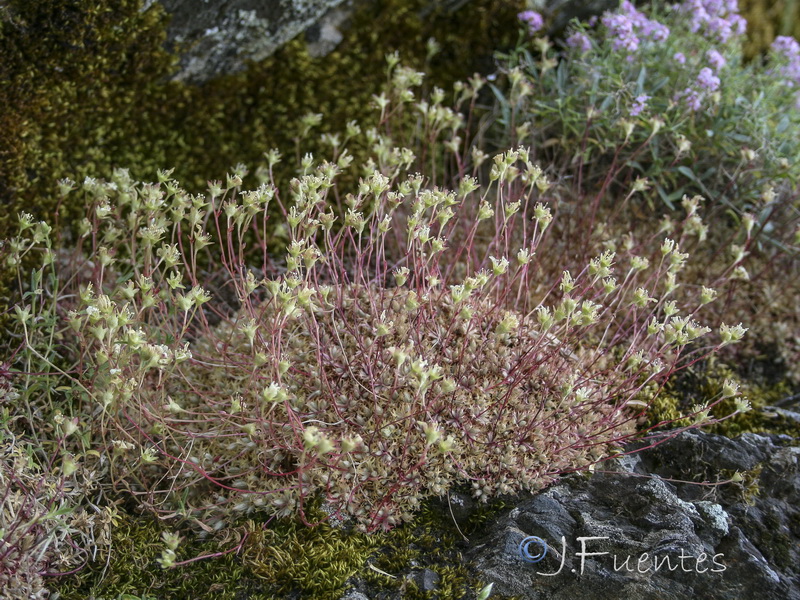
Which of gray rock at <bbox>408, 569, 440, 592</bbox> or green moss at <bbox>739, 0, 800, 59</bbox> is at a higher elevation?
green moss at <bbox>739, 0, 800, 59</bbox>

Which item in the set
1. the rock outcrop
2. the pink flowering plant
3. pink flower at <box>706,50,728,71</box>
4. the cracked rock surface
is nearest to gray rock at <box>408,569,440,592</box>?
the rock outcrop

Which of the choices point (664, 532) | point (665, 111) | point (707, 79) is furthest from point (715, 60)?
point (664, 532)

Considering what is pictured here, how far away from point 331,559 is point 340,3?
115 inches

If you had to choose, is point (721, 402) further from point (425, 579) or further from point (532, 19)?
point (532, 19)

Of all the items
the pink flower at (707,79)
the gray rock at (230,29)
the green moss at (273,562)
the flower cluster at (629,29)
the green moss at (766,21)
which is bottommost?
the green moss at (273,562)

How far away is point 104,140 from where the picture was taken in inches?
135

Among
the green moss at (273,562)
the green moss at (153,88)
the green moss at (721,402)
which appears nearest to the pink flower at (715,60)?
the green moss at (153,88)

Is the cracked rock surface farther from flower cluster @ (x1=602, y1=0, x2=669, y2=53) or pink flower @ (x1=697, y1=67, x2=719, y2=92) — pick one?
flower cluster @ (x1=602, y1=0, x2=669, y2=53)

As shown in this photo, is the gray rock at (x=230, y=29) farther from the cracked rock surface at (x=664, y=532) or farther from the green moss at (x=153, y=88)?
the cracked rock surface at (x=664, y=532)

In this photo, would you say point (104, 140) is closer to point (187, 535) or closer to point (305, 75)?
point (305, 75)

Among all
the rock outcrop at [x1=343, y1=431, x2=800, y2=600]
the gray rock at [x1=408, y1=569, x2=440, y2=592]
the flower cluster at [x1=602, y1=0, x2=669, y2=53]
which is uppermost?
the flower cluster at [x1=602, y1=0, x2=669, y2=53]

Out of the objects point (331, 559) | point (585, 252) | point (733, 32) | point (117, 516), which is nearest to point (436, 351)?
point (331, 559)

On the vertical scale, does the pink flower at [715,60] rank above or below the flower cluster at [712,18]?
below

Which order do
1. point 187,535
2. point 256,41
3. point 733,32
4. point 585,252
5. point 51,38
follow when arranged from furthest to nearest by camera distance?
point 733,32, point 256,41, point 585,252, point 51,38, point 187,535
